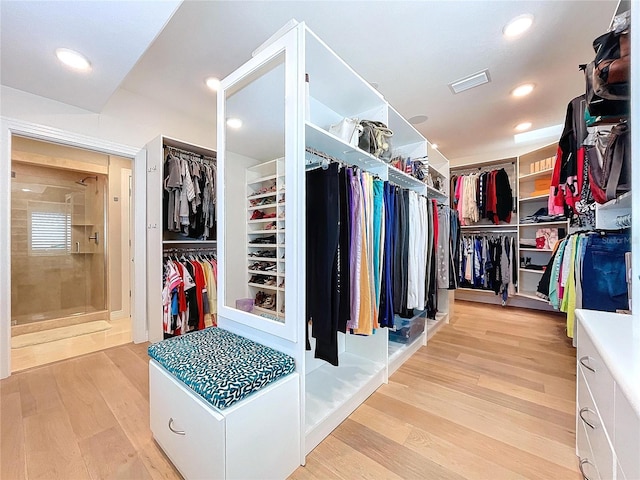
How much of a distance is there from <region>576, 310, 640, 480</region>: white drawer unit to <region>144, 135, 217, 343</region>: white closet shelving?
2.89 meters

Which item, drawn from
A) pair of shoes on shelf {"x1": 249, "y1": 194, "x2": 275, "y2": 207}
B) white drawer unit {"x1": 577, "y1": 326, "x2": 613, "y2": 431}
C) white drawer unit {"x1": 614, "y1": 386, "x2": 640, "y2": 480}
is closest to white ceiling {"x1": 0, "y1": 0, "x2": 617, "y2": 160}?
pair of shoes on shelf {"x1": 249, "y1": 194, "x2": 275, "y2": 207}

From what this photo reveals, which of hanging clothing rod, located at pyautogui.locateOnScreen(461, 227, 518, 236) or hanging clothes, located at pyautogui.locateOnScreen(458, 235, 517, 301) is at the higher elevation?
hanging clothing rod, located at pyautogui.locateOnScreen(461, 227, 518, 236)

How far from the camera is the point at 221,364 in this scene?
1.05m

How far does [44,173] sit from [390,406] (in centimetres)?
495

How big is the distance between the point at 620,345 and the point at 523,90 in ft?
9.01

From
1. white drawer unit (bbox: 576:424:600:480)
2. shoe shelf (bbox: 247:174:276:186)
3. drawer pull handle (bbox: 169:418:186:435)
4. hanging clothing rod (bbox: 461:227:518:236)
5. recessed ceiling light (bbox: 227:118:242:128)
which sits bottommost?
white drawer unit (bbox: 576:424:600:480)

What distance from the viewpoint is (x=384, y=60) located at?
203cm

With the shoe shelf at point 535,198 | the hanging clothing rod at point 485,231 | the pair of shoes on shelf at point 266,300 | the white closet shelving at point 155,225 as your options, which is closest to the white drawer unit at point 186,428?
the pair of shoes on shelf at point 266,300

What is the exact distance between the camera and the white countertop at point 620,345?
1.80 ft

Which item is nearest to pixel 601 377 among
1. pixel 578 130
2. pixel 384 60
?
pixel 578 130

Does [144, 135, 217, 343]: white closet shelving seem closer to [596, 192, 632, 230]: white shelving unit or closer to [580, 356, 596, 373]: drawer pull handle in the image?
[580, 356, 596, 373]: drawer pull handle

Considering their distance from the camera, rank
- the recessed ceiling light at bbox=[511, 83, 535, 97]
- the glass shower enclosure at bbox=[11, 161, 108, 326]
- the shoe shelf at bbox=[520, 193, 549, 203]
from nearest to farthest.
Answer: the recessed ceiling light at bbox=[511, 83, 535, 97]
the glass shower enclosure at bbox=[11, 161, 108, 326]
the shoe shelf at bbox=[520, 193, 549, 203]

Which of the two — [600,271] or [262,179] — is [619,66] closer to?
[600,271]

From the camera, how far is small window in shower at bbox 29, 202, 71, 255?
10.7ft
